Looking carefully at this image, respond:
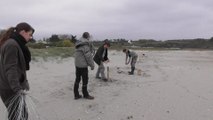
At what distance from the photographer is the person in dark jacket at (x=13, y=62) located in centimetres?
492

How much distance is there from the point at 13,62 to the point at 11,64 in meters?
0.04

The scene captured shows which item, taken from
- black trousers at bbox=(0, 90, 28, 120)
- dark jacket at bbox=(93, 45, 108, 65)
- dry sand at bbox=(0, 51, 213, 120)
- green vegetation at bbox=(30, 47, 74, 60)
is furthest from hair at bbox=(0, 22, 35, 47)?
green vegetation at bbox=(30, 47, 74, 60)

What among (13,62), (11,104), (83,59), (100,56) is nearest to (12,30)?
(13,62)

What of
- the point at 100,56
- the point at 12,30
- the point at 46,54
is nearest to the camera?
the point at 12,30

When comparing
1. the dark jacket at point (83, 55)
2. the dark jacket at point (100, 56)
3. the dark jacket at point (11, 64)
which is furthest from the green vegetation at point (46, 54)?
the dark jacket at point (11, 64)

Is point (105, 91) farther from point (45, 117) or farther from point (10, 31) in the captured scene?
point (10, 31)

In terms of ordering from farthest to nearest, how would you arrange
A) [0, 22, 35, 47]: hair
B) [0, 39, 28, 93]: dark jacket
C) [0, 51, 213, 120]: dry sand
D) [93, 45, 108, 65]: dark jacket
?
1. [93, 45, 108, 65]: dark jacket
2. [0, 51, 213, 120]: dry sand
3. [0, 22, 35, 47]: hair
4. [0, 39, 28, 93]: dark jacket

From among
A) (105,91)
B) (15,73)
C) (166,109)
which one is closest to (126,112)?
(166,109)

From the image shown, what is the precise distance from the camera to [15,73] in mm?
4922

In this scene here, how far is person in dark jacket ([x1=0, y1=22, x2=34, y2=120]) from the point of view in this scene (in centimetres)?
492

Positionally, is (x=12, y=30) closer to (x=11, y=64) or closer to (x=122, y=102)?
(x=11, y=64)

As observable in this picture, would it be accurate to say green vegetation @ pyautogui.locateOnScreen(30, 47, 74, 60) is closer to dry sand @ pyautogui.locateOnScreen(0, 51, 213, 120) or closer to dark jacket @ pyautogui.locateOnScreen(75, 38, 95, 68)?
dry sand @ pyautogui.locateOnScreen(0, 51, 213, 120)

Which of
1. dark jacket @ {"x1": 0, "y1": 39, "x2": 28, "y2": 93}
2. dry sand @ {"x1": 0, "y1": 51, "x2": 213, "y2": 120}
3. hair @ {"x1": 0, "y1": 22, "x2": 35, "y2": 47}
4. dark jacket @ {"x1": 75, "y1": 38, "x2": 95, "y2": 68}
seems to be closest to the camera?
dark jacket @ {"x1": 0, "y1": 39, "x2": 28, "y2": 93}

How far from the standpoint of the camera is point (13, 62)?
194 inches
